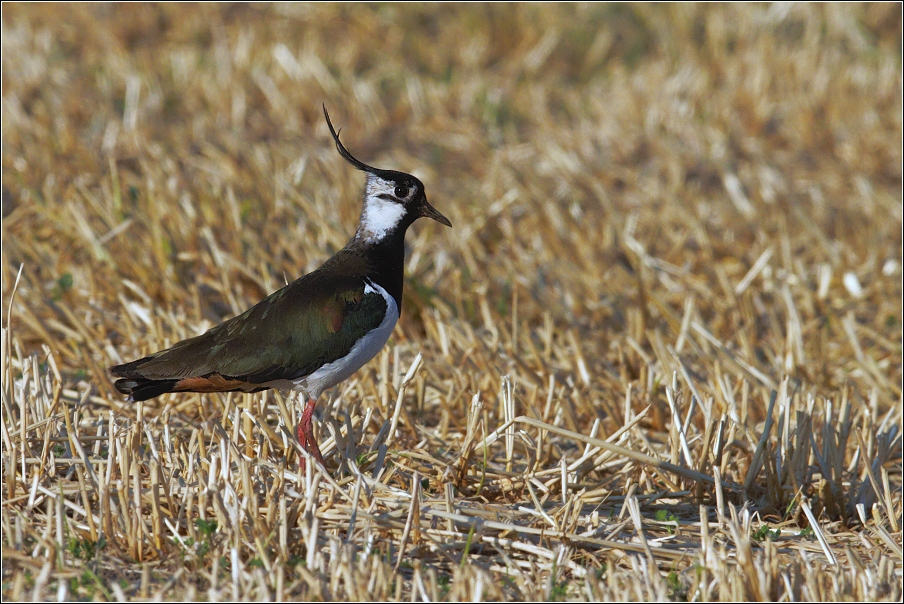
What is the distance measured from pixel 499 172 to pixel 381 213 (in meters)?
3.78

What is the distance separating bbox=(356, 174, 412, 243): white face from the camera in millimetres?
4422

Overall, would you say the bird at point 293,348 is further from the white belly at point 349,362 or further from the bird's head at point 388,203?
the bird's head at point 388,203

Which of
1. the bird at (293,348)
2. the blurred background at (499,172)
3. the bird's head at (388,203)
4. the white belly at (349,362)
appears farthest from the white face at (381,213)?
the blurred background at (499,172)

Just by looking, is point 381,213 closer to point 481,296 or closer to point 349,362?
point 349,362

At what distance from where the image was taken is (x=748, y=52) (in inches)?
426

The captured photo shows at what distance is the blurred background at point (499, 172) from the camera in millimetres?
5883

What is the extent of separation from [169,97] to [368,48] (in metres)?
2.51

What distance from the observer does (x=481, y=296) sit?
6.06 m

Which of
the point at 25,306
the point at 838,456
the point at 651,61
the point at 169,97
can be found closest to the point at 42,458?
the point at 25,306

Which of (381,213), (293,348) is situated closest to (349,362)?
(293,348)

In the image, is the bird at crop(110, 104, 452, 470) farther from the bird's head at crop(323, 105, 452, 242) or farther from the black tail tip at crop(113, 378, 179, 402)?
the bird's head at crop(323, 105, 452, 242)

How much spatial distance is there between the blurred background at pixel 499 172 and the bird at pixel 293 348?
39.6 inches

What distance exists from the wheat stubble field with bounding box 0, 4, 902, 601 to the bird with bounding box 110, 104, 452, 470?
16 cm

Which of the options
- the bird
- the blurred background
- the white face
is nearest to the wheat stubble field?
the blurred background
